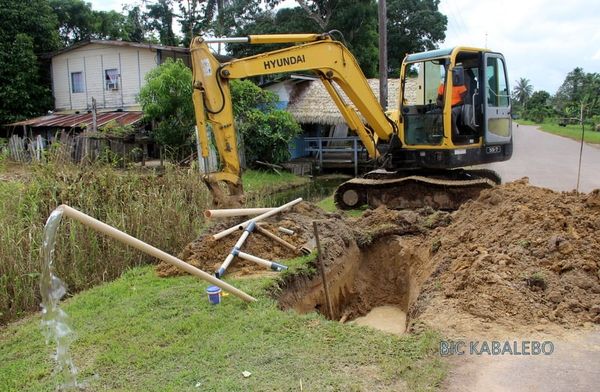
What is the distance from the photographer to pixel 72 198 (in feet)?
24.6

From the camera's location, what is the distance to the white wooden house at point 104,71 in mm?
23469

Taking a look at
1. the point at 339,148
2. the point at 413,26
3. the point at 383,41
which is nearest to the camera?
the point at 383,41

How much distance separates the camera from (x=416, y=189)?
36.1 ft

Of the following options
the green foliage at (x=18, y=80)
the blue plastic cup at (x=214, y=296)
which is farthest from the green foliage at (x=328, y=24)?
the blue plastic cup at (x=214, y=296)

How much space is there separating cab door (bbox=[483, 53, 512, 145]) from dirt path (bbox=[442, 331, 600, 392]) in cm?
674

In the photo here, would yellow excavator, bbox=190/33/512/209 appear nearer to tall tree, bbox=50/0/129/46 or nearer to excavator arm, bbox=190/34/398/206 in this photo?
excavator arm, bbox=190/34/398/206

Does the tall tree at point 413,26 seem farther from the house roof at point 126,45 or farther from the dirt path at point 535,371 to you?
the dirt path at point 535,371

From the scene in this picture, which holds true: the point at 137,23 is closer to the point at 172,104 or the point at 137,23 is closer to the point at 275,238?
the point at 172,104

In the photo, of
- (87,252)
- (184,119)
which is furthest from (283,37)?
(184,119)

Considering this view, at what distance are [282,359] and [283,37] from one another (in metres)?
6.07

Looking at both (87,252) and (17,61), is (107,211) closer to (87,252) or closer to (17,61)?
(87,252)

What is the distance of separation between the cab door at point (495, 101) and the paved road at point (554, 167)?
415cm

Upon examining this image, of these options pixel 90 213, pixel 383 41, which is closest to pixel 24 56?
pixel 383 41

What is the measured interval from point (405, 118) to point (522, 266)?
238 inches
